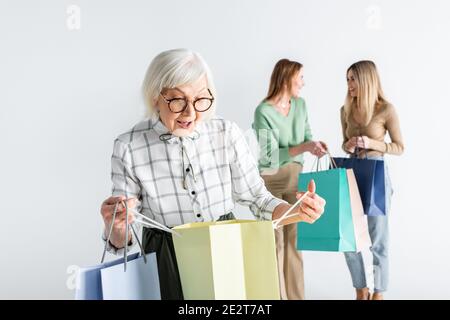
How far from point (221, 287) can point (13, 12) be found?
284 centimetres

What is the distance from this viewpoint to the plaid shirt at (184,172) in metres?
1.45

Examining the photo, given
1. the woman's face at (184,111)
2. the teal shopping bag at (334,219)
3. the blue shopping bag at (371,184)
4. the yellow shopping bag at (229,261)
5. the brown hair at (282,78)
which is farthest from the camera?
the brown hair at (282,78)

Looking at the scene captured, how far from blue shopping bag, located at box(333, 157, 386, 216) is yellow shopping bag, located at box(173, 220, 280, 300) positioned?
177 cm

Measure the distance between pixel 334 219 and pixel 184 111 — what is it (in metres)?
1.13

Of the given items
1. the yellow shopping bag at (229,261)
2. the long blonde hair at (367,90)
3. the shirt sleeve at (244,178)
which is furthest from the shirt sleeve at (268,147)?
the yellow shopping bag at (229,261)

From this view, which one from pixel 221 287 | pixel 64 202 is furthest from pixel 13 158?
pixel 221 287

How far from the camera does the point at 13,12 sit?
3.46m

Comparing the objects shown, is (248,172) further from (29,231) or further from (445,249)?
(445,249)

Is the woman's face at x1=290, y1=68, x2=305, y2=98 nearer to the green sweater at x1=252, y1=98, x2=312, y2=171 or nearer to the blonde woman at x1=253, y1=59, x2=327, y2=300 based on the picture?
the blonde woman at x1=253, y1=59, x2=327, y2=300

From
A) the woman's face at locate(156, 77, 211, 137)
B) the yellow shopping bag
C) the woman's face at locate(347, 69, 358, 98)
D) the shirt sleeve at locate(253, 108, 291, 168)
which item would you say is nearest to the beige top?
the woman's face at locate(347, 69, 358, 98)

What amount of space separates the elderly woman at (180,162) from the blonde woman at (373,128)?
159cm

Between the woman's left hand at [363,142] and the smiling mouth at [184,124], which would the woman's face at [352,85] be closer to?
the woman's left hand at [363,142]

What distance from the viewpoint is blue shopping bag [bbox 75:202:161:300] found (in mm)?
1110

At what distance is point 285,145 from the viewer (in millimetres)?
3029
